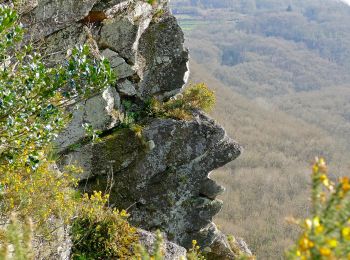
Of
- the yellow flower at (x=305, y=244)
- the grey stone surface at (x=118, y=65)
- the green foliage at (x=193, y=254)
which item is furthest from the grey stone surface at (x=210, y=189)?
the yellow flower at (x=305, y=244)

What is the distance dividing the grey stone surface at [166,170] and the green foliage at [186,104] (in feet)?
1.06

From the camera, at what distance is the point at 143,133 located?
41.9 feet

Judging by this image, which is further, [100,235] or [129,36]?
[129,36]

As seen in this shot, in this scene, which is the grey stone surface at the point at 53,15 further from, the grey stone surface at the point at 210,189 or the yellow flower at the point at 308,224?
the yellow flower at the point at 308,224

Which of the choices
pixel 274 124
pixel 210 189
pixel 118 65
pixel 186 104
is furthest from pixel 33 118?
pixel 274 124

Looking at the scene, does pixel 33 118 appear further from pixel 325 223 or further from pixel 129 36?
pixel 129 36

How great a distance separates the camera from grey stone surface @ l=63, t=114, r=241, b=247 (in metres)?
12.5

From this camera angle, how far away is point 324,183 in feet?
6.57

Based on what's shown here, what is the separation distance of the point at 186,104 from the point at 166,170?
202cm

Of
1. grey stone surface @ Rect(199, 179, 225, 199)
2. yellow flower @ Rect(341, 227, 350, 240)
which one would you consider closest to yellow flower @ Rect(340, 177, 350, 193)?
yellow flower @ Rect(341, 227, 350, 240)

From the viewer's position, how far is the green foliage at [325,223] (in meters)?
1.85

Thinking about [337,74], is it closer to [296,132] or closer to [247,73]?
[247,73]

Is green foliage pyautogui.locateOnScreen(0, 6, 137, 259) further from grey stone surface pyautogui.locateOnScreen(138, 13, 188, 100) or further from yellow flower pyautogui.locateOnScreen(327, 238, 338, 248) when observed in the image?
grey stone surface pyautogui.locateOnScreen(138, 13, 188, 100)

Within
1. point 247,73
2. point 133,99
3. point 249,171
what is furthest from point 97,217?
point 247,73
